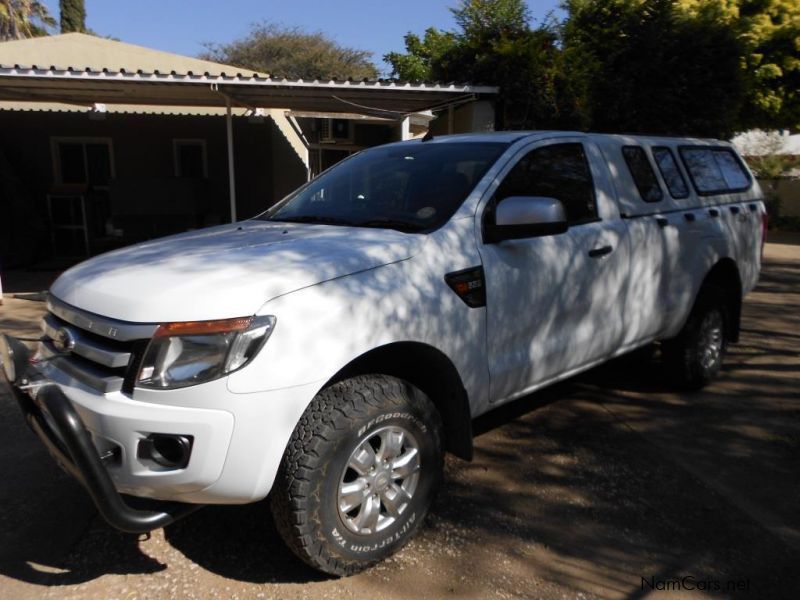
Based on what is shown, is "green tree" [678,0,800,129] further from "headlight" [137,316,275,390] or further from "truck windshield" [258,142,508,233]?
"headlight" [137,316,275,390]

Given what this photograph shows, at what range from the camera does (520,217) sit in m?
3.14

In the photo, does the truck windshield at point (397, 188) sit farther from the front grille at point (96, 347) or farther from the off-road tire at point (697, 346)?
the off-road tire at point (697, 346)

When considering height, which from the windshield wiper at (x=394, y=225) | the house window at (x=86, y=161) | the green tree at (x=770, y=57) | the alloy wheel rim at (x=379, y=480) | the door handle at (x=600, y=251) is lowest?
the alloy wheel rim at (x=379, y=480)

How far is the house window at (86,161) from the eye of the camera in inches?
535

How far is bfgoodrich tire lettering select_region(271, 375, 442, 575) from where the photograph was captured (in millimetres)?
2443

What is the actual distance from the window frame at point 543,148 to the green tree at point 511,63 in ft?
18.1

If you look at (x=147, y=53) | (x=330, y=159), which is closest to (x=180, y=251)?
(x=147, y=53)

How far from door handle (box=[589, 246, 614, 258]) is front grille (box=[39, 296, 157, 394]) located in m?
2.52

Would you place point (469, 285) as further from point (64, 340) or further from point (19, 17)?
point (19, 17)

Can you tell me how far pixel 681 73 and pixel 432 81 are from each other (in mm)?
3858

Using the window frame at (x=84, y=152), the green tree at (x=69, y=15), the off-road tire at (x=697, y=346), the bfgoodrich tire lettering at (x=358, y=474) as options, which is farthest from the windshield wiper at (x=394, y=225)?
the green tree at (x=69, y=15)

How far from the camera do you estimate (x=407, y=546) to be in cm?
301

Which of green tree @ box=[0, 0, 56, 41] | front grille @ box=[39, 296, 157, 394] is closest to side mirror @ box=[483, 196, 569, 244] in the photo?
front grille @ box=[39, 296, 157, 394]

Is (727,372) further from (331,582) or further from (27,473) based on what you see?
(27,473)
